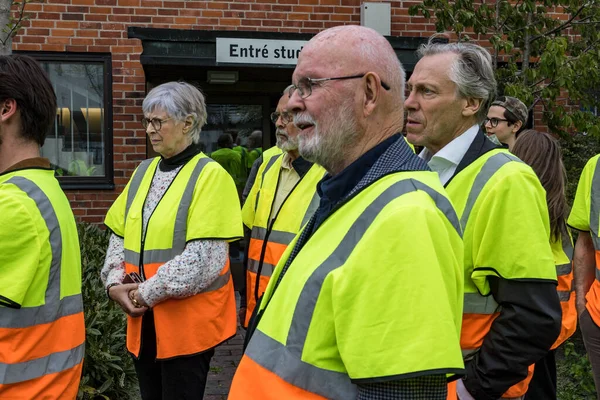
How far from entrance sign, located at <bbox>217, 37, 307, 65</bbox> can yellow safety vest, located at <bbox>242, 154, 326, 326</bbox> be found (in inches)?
114

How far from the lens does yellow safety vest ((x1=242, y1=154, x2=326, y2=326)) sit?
3.83m

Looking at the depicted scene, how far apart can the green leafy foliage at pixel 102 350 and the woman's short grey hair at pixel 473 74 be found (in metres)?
3.01

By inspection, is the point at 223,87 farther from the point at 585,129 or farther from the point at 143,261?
the point at 143,261

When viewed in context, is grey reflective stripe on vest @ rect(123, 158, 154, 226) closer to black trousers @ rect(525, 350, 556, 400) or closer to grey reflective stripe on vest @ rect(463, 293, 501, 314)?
grey reflective stripe on vest @ rect(463, 293, 501, 314)

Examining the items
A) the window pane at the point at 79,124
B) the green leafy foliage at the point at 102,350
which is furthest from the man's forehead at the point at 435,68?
the window pane at the point at 79,124

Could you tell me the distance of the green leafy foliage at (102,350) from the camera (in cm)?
461

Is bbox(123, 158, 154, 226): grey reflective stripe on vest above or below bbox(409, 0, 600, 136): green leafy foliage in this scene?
below

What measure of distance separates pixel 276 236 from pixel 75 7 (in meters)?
5.18

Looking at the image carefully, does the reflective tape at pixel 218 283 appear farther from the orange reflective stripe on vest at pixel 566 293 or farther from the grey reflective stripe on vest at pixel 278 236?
the orange reflective stripe on vest at pixel 566 293

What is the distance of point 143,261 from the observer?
3.65 metres

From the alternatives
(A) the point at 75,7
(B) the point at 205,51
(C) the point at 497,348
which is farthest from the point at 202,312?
(A) the point at 75,7

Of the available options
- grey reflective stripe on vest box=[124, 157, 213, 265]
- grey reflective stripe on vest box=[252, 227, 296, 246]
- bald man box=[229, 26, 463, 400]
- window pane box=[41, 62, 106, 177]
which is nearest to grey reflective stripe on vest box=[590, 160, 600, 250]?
grey reflective stripe on vest box=[252, 227, 296, 246]

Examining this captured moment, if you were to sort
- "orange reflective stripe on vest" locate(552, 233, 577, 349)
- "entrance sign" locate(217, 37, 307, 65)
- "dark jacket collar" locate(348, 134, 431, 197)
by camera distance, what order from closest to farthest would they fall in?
"dark jacket collar" locate(348, 134, 431, 197) < "orange reflective stripe on vest" locate(552, 233, 577, 349) < "entrance sign" locate(217, 37, 307, 65)

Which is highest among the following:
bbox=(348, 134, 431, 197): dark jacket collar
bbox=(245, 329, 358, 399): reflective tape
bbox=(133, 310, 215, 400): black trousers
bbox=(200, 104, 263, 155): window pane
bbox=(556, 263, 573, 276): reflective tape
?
bbox=(200, 104, 263, 155): window pane
